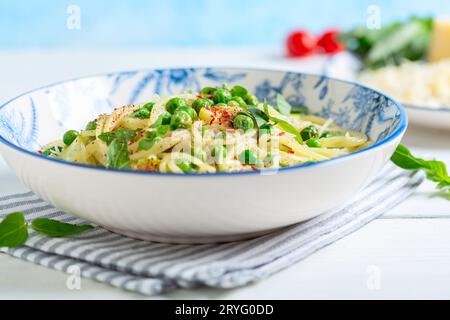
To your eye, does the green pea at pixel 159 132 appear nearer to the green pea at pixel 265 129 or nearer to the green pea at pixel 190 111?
the green pea at pixel 190 111

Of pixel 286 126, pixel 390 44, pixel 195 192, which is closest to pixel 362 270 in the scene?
pixel 195 192

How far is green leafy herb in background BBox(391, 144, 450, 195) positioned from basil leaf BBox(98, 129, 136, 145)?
61.3 inches

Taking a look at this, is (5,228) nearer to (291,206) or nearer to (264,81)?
(291,206)

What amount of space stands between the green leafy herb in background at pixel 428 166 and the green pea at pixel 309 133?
1.72 ft

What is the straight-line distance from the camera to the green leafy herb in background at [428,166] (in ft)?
12.9

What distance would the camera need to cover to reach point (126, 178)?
2.71m

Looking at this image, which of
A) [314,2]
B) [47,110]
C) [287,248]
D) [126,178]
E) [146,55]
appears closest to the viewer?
[126,178]

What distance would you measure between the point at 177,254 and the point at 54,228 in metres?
0.60

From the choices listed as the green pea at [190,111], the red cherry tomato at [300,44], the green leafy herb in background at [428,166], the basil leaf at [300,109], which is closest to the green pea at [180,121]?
the green pea at [190,111]

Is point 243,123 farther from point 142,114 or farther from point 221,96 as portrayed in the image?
point 142,114

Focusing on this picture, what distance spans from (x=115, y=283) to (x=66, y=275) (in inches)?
10.9

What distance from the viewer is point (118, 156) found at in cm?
317

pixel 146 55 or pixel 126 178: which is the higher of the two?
pixel 146 55

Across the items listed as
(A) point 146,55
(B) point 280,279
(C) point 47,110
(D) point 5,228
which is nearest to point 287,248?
(B) point 280,279
